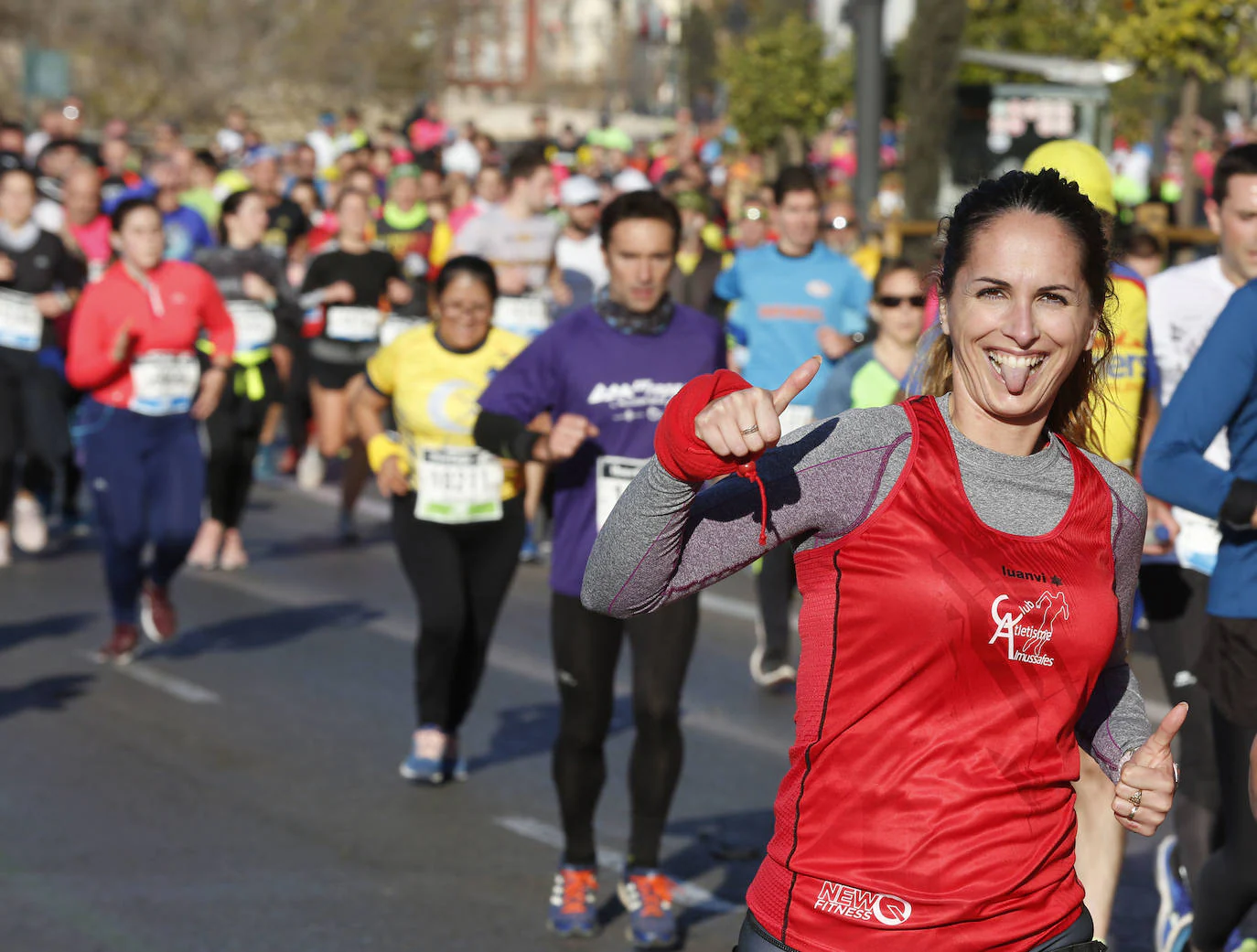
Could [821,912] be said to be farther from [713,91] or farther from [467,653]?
[713,91]

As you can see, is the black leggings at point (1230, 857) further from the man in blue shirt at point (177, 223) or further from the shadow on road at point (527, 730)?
the man in blue shirt at point (177, 223)


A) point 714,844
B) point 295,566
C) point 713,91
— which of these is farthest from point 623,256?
point 713,91

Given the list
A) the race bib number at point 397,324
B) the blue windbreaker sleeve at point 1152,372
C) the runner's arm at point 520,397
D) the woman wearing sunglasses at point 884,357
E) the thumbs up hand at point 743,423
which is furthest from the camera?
the race bib number at point 397,324

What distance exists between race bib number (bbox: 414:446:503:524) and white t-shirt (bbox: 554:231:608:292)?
6.47 metres

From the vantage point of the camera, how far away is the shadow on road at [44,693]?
8.52 metres

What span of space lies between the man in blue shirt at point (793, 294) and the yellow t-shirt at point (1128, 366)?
3119mm

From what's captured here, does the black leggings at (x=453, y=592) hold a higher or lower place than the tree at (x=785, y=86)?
lower

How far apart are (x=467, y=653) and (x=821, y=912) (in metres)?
4.73

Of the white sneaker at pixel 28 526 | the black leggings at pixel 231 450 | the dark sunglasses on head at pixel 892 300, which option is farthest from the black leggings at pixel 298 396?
the dark sunglasses on head at pixel 892 300

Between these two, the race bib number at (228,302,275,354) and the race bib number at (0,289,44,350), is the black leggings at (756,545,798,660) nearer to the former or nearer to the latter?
the race bib number at (228,302,275,354)

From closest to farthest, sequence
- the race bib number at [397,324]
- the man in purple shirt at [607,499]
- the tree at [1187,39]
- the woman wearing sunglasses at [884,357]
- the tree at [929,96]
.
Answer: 1. the man in purple shirt at [607,499]
2. the woman wearing sunglasses at [884,357]
3. the race bib number at [397,324]
4. the tree at [1187,39]
5. the tree at [929,96]

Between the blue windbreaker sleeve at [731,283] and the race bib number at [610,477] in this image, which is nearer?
the race bib number at [610,477]

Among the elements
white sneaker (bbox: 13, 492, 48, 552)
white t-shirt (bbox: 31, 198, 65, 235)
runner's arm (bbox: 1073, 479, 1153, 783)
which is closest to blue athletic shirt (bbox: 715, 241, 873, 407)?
white sneaker (bbox: 13, 492, 48, 552)

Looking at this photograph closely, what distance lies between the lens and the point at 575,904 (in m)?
5.79
